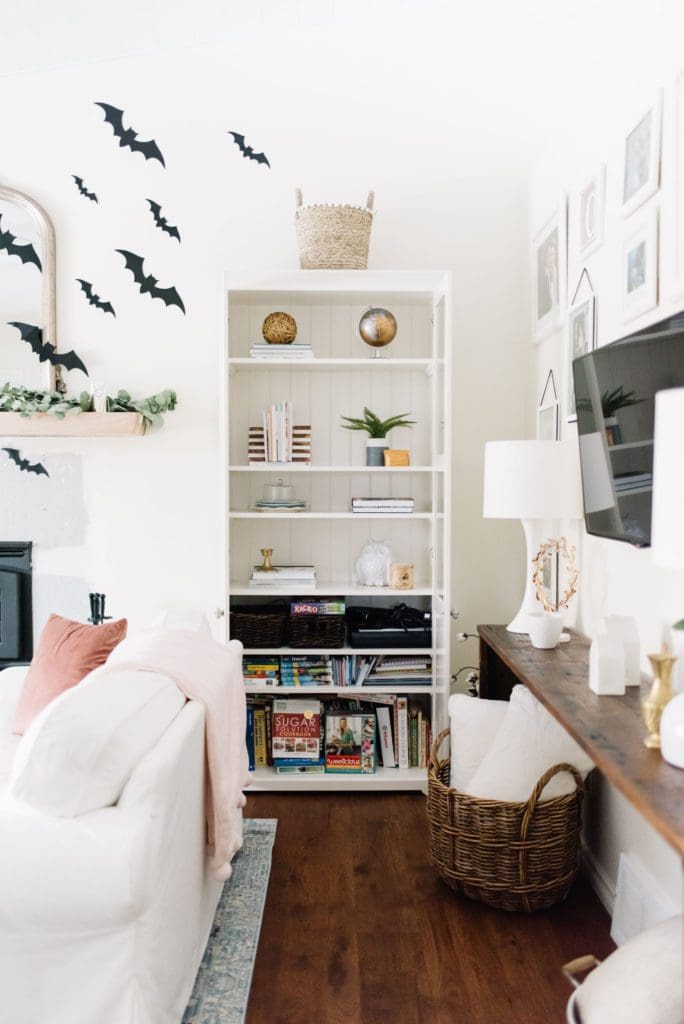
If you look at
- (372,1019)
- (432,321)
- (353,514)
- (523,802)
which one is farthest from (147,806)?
(432,321)

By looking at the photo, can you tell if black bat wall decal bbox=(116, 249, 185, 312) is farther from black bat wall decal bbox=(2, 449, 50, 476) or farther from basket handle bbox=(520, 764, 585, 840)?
basket handle bbox=(520, 764, 585, 840)

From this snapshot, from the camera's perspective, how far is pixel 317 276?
3326 mm

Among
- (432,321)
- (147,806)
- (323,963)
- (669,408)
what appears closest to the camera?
(669,408)

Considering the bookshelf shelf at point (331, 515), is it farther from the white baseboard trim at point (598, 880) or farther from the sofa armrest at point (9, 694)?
the white baseboard trim at point (598, 880)

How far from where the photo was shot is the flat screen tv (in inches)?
75.7

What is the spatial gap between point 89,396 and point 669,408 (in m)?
2.74

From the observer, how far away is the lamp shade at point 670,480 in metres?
1.28

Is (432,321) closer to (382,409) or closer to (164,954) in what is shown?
(382,409)

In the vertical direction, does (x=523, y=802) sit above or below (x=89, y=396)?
below

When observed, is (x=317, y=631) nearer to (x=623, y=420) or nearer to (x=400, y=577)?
(x=400, y=577)

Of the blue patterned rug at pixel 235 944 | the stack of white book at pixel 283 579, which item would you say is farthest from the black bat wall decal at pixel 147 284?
the blue patterned rug at pixel 235 944

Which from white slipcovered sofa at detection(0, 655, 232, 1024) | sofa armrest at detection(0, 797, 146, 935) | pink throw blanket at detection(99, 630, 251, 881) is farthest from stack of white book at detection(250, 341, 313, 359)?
sofa armrest at detection(0, 797, 146, 935)

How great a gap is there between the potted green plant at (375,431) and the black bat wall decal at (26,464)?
137 cm

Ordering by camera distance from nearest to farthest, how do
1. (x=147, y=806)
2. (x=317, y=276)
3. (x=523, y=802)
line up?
(x=147, y=806)
(x=523, y=802)
(x=317, y=276)
